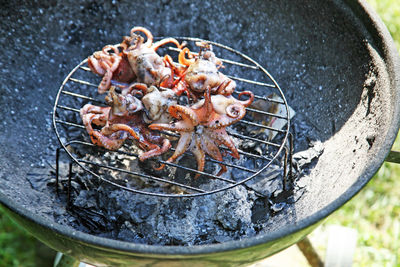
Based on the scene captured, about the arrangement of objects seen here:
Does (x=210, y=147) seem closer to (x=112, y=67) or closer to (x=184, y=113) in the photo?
(x=184, y=113)

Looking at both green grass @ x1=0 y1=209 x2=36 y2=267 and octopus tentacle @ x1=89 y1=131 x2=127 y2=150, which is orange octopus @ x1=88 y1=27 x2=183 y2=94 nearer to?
octopus tentacle @ x1=89 y1=131 x2=127 y2=150

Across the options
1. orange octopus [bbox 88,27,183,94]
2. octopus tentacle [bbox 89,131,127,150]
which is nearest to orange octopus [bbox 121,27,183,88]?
orange octopus [bbox 88,27,183,94]

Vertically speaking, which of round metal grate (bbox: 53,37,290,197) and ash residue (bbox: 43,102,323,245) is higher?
round metal grate (bbox: 53,37,290,197)

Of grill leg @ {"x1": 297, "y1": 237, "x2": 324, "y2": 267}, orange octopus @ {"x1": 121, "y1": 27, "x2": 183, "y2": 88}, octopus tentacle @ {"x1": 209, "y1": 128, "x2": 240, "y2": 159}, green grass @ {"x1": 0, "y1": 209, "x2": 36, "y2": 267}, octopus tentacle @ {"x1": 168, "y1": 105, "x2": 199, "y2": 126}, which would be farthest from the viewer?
green grass @ {"x1": 0, "y1": 209, "x2": 36, "y2": 267}

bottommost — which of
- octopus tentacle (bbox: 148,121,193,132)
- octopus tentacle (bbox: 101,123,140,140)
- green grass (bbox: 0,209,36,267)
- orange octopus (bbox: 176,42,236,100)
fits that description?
green grass (bbox: 0,209,36,267)

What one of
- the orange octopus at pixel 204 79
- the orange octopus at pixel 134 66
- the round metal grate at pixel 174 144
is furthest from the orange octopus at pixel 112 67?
the orange octopus at pixel 204 79

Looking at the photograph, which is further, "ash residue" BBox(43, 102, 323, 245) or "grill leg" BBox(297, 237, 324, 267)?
"grill leg" BBox(297, 237, 324, 267)
